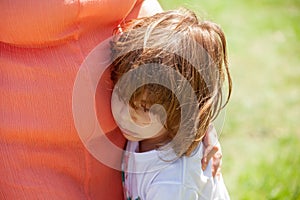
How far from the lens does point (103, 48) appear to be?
198 cm

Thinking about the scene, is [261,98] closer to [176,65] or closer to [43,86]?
[176,65]

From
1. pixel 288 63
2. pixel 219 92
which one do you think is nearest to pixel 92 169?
pixel 219 92

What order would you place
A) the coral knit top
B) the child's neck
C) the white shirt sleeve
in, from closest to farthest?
1. the coral knit top
2. the white shirt sleeve
3. the child's neck

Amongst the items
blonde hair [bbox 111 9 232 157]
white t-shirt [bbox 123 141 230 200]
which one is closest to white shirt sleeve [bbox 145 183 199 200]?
white t-shirt [bbox 123 141 230 200]

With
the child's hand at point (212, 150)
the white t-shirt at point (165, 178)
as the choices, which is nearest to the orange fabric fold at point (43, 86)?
the white t-shirt at point (165, 178)

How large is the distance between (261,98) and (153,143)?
7.43ft

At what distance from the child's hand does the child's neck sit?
5.8 inches

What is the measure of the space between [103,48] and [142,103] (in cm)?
21

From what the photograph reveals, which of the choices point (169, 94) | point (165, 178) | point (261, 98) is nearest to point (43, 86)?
point (169, 94)

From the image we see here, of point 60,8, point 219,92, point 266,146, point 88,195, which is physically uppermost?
point 60,8

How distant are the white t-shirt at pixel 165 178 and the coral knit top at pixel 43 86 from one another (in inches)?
7.3

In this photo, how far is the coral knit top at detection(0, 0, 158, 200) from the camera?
1.83 meters

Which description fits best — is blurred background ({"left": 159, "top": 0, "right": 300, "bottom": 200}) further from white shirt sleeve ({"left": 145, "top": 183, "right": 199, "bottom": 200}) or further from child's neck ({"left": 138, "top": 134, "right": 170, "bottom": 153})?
white shirt sleeve ({"left": 145, "top": 183, "right": 199, "bottom": 200})

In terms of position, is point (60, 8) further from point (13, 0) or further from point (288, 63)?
point (288, 63)
